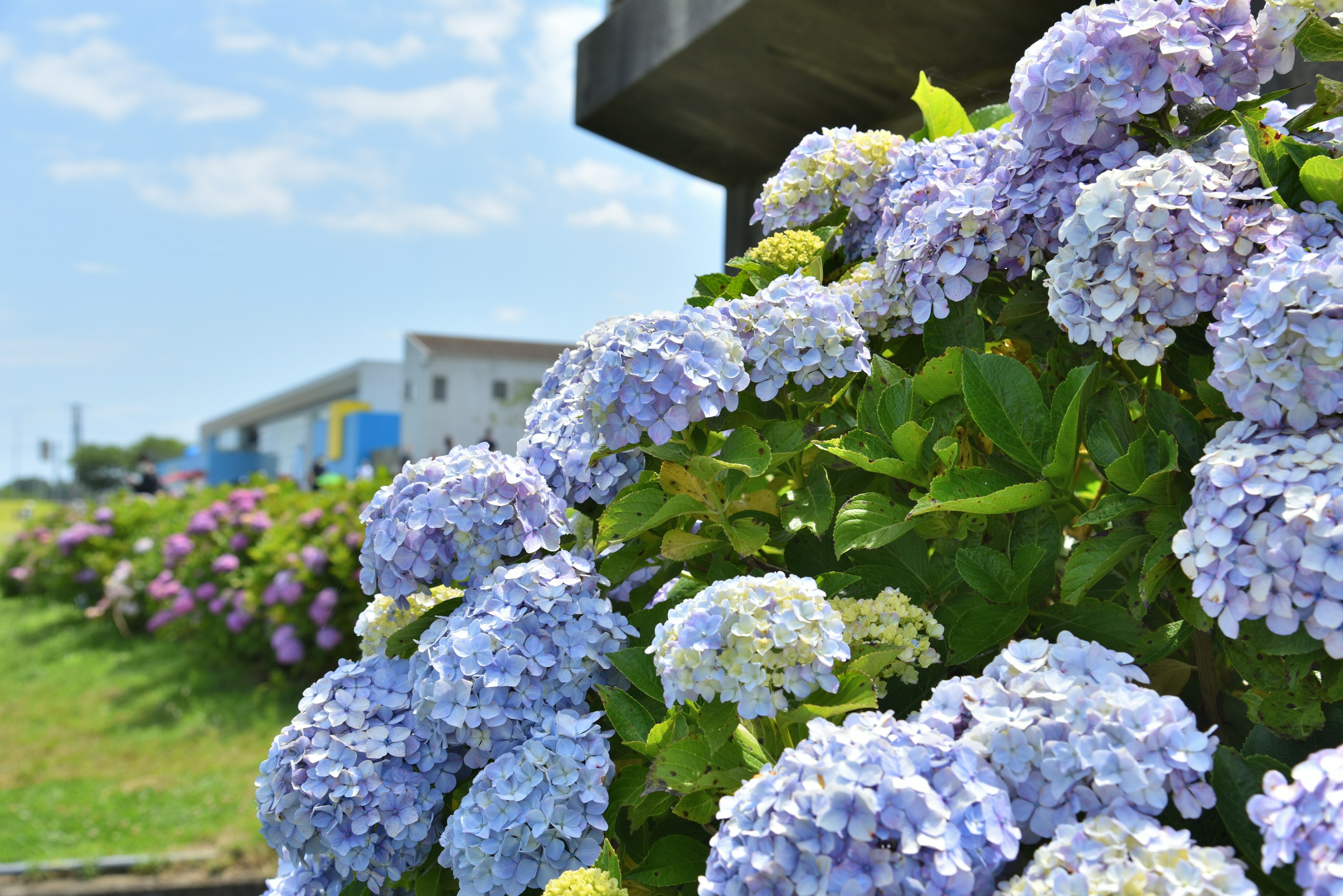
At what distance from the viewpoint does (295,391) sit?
53219mm

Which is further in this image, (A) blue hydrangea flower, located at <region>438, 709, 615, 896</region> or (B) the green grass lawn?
(B) the green grass lawn

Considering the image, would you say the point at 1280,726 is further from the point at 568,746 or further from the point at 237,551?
the point at 237,551

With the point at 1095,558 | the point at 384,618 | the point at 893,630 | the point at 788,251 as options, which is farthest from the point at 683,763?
the point at 788,251

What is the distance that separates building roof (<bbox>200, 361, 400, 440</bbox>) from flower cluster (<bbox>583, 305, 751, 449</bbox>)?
47282 mm

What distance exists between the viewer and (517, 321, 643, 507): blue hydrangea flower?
152 centimetres

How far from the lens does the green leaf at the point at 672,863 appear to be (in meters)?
1.19

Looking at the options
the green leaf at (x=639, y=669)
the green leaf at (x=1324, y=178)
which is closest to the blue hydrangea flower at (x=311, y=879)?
the green leaf at (x=639, y=669)

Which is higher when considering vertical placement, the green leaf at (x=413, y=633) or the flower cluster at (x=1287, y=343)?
the flower cluster at (x=1287, y=343)

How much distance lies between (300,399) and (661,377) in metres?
56.1

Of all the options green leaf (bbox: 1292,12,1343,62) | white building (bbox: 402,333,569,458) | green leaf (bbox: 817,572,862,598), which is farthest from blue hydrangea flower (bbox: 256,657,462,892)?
white building (bbox: 402,333,569,458)

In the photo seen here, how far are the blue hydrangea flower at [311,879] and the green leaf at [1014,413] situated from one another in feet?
3.51

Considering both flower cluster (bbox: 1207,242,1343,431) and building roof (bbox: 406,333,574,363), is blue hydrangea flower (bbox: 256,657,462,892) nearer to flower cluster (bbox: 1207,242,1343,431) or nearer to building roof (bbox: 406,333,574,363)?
flower cluster (bbox: 1207,242,1343,431)

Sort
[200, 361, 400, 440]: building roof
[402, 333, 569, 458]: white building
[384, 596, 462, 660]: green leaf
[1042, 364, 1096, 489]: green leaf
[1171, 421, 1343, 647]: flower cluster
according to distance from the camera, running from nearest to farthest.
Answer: [1171, 421, 1343, 647]: flower cluster → [1042, 364, 1096, 489]: green leaf → [384, 596, 462, 660]: green leaf → [402, 333, 569, 458]: white building → [200, 361, 400, 440]: building roof

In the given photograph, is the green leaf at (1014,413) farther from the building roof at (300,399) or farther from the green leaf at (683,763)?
the building roof at (300,399)
